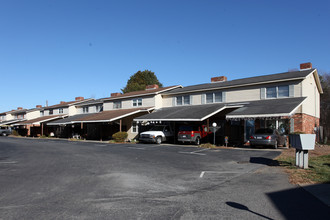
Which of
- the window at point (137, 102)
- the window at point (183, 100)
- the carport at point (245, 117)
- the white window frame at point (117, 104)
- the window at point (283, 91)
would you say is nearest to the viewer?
the carport at point (245, 117)

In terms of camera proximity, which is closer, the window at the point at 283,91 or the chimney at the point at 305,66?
the window at the point at 283,91

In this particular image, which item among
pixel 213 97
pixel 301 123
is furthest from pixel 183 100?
pixel 301 123

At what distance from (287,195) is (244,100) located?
19.1 m

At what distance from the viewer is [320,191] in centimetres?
667

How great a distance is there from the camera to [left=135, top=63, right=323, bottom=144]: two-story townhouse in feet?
66.2

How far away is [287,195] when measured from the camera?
252 inches

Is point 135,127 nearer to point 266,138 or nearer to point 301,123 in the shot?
point 266,138

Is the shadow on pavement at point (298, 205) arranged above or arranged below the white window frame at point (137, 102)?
below

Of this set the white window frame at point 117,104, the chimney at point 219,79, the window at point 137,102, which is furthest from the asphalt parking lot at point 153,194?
the white window frame at point 117,104

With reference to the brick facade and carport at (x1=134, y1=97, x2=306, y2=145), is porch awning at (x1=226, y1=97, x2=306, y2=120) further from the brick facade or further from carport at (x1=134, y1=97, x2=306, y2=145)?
the brick facade

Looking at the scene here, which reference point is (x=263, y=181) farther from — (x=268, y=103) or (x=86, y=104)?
(x=86, y=104)

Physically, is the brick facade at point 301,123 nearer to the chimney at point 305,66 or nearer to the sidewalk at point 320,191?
the chimney at point 305,66

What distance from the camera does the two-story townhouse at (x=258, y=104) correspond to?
20.2 m

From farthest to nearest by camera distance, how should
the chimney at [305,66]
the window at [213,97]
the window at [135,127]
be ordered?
the window at [135,127], the window at [213,97], the chimney at [305,66]
